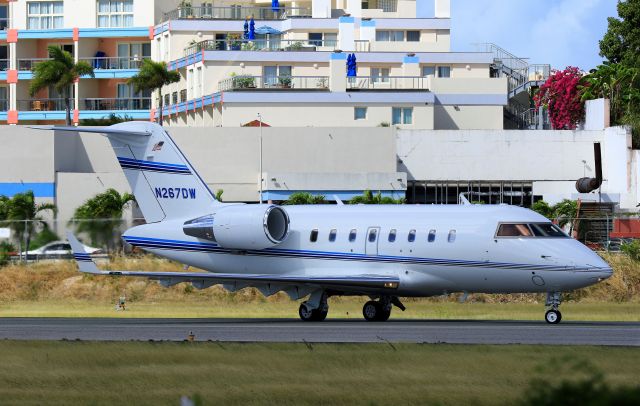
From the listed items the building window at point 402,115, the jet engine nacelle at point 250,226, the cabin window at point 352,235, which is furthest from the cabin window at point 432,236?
the building window at point 402,115

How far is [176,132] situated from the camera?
80.2 m

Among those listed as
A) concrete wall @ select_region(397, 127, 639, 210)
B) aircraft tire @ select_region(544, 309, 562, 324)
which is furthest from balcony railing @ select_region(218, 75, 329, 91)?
aircraft tire @ select_region(544, 309, 562, 324)

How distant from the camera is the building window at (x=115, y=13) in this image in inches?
4722

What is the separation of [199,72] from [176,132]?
21972 millimetres

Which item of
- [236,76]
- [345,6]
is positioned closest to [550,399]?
[236,76]

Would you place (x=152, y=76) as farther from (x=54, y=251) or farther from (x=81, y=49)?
(x=54, y=251)

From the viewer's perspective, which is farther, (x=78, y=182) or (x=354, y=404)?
(x=78, y=182)

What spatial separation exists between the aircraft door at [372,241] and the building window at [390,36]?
82363 mm

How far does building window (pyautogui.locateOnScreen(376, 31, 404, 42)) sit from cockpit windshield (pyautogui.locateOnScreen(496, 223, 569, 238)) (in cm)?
8445

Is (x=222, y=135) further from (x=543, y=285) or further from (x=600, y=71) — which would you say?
(x=543, y=285)

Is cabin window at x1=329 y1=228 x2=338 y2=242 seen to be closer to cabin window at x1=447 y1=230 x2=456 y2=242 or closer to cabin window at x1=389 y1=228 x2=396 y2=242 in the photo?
cabin window at x1=389 y1=228 x2=396 y2=242

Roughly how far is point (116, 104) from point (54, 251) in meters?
67.9

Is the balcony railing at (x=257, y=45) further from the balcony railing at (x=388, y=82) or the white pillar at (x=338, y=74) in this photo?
the white pillar at (x=338, y=74)

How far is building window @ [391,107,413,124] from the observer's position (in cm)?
9469
